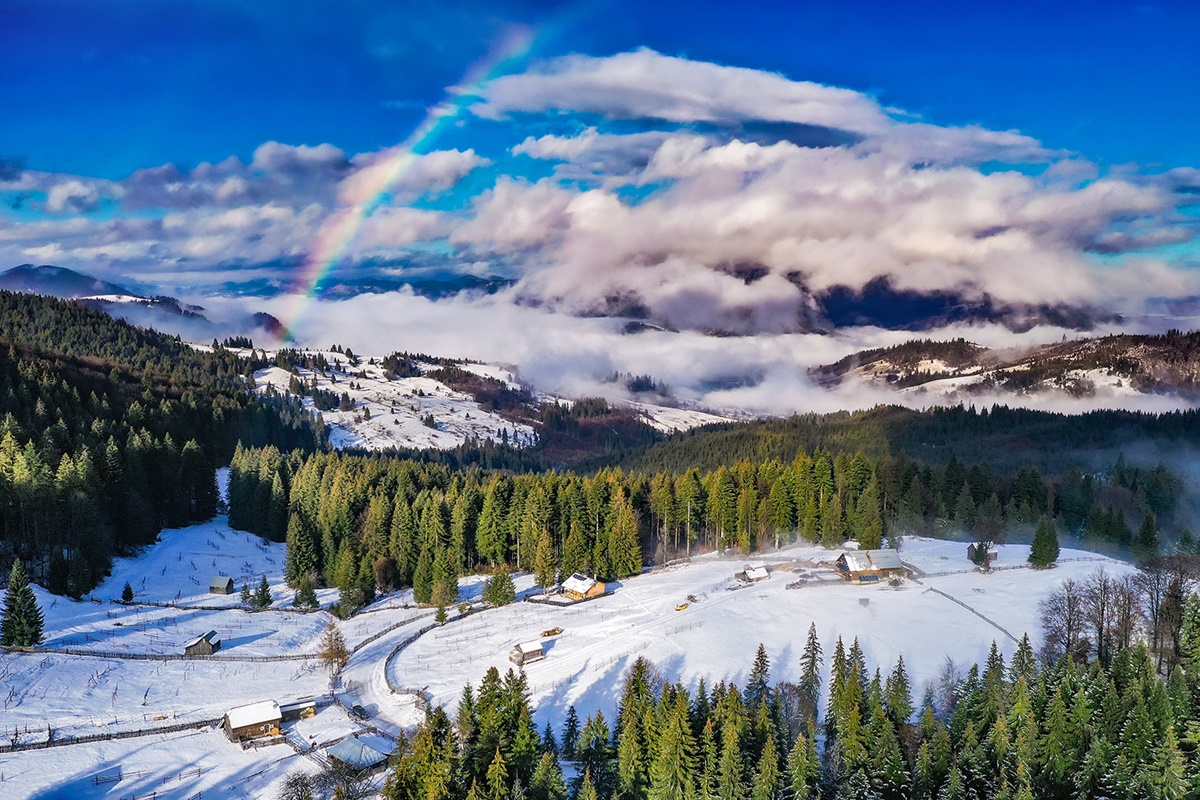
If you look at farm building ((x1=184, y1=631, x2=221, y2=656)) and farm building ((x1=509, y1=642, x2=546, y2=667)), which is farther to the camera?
farm building ((x1=184, y1=631, x2=221, y2=656))

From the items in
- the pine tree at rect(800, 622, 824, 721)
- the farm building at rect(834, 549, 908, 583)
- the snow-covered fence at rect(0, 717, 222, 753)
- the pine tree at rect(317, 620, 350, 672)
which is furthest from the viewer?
the farm building at rect(834, 549, 908, 583)

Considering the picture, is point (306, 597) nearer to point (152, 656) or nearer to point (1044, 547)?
point (152, 656)

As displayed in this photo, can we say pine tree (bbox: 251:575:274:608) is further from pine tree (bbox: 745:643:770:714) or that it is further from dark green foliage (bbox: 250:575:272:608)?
pine tree (bbox: 745:643:770:714)

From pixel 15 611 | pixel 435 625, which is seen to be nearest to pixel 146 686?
pixel 15 611

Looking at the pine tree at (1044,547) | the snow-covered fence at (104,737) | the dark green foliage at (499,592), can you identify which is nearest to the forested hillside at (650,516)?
the dark green foliage at (499,592)

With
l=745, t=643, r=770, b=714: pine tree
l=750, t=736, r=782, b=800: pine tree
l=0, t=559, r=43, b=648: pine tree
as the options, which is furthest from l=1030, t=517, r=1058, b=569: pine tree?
l=0, t=559, r=43, b=648: pine tree
